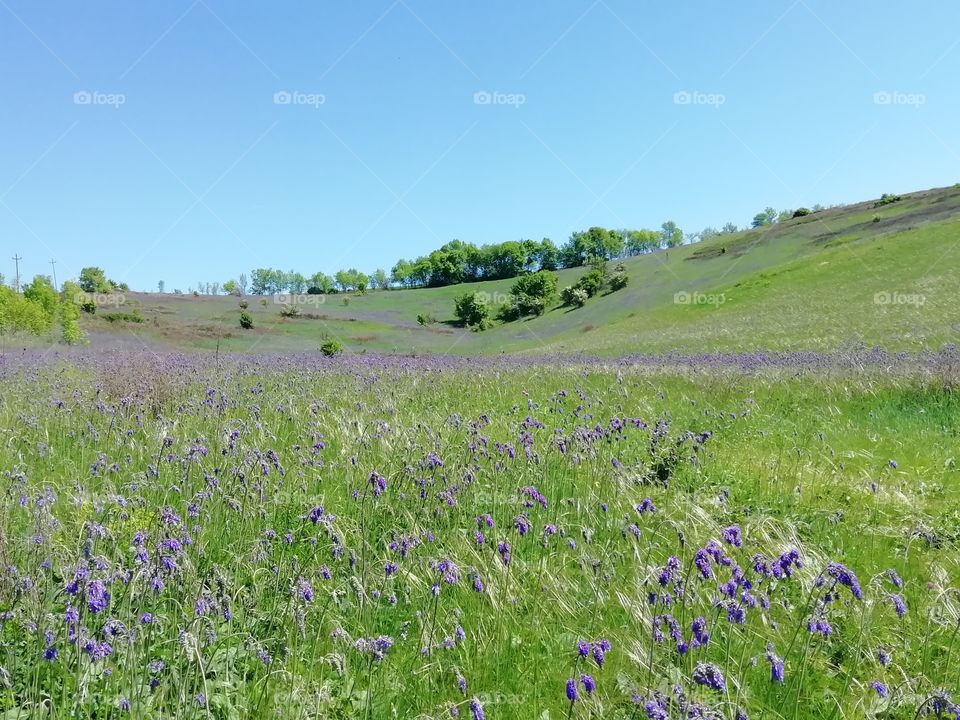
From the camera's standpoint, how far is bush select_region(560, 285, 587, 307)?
74.8 m

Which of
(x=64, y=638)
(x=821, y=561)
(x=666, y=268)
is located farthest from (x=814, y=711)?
(x=666, y=268)

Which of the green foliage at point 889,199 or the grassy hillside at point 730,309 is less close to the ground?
the green foliage at point 889,199

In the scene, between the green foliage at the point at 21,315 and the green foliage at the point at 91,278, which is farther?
the green foliage at the point at 91,278

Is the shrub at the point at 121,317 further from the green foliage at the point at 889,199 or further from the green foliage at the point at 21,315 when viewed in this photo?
the green foliage at the point at 889,199

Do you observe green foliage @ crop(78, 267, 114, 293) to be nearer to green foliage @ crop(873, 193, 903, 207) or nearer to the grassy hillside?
the grassy hillside

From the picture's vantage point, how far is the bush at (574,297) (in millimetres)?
74812

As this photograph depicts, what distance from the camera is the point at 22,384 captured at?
9.99 metres

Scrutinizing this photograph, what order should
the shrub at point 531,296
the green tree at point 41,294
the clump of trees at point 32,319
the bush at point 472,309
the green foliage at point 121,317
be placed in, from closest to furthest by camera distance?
the clump of trees at point 32,319, the green tree at point 41,294, the green foliage at point 121,317, the bush at point 472,309, the shrub at point 531,296

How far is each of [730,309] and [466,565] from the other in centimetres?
4228

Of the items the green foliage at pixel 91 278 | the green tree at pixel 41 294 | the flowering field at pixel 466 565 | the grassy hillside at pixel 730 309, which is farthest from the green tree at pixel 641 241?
the flowering field at pixel 466 565

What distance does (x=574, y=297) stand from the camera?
76.2m

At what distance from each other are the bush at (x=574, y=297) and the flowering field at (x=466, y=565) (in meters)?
66.6

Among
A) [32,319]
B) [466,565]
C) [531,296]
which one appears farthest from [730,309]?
[32,319]

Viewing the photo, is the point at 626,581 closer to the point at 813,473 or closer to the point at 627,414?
the point at 813,473
